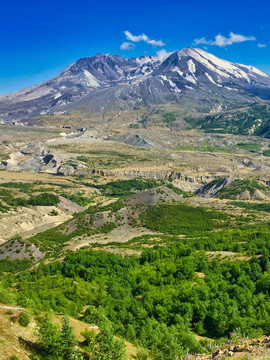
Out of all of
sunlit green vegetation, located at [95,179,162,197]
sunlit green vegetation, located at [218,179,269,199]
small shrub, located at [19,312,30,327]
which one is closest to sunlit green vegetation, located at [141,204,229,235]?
sunlit green vegetation, located at [218,179,269,199]

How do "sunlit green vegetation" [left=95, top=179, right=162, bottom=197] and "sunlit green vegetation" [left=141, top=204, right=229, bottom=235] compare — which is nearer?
"sunlit green vegetation" [left=141, top=204, right=229, bottom=235]

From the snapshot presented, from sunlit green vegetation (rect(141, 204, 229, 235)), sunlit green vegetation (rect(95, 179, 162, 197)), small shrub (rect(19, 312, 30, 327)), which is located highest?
sunlit green vegetation (rect(95, 179, 162, 197))

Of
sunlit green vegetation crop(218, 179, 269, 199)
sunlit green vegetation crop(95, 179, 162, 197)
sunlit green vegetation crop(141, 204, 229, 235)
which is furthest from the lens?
sunlit green vegetation crop(95, 179, 162, 197)

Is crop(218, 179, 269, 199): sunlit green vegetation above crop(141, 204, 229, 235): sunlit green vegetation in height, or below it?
above

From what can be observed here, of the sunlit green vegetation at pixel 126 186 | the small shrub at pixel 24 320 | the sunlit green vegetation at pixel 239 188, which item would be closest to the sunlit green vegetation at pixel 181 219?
the sunlit green vegetation at pixel 239 188

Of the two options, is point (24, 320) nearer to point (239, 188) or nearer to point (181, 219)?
point (181, 219)

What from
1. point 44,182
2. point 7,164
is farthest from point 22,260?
point 7,164

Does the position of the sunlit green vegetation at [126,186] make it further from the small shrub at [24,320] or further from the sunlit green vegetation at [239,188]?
the small shrub at [24,320]

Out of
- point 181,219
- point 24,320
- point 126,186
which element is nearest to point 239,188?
point 126,186

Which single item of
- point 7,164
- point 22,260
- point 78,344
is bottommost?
point 22,260

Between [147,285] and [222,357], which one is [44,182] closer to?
[147,285]

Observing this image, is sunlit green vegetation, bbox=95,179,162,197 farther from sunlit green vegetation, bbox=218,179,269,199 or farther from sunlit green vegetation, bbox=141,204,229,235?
sunlit green vegetation, bbox=141,204,229,235
